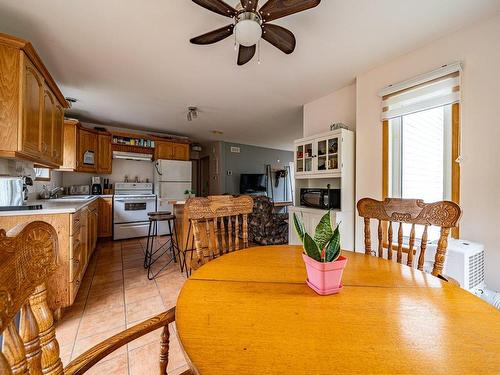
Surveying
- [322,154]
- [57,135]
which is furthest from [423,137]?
[57,135]

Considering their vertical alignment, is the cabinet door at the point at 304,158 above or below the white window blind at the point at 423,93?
below

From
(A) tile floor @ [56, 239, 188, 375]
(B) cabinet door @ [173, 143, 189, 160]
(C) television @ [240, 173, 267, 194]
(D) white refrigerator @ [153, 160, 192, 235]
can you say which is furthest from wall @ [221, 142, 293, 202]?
(A) tile floor @ [56, 239, 188, 375]

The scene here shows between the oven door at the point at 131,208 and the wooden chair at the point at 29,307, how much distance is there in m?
4.21

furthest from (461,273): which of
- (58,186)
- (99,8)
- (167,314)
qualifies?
(58,186)

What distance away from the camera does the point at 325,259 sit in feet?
2.31

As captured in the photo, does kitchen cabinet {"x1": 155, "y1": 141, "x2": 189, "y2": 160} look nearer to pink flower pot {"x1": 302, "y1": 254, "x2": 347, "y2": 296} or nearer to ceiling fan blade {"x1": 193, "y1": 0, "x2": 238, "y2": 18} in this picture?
ceiling fan blade {"x1": 193, "y1": 0, "x2": 238, "y2": 18}

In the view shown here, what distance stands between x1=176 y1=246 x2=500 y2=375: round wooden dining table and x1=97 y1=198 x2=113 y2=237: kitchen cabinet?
421 centimetres

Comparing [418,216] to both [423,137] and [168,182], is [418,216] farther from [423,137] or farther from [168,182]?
[168,182]

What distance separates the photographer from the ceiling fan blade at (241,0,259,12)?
4.42ft

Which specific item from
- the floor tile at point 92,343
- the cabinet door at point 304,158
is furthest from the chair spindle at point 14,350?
the cabinet door at point 304,158

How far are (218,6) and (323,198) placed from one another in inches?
87.5

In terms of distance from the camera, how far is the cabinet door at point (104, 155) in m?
4.39

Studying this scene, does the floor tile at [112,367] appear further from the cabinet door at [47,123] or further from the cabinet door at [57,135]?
the cabinet door at [57,135]

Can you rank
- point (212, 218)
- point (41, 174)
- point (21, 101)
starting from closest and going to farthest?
point (212, 218), point (21, 101), point (41, 174)
